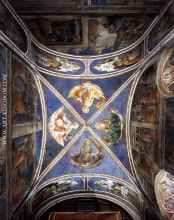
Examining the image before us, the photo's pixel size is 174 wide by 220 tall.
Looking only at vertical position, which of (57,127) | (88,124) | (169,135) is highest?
(88,124)

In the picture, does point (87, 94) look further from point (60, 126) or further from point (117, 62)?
point (117, 62)

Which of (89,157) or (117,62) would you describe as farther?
(89,157)

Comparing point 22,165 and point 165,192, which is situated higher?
point 22,165

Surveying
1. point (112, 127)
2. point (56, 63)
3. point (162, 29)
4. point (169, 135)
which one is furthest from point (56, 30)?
point (112, 127)

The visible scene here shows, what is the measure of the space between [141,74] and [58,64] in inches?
155

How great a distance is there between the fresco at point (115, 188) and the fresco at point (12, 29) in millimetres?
7522

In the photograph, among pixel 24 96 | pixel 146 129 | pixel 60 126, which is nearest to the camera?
pixel 24 96

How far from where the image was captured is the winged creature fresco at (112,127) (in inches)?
504

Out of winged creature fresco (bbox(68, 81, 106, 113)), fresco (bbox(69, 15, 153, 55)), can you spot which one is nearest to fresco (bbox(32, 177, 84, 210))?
winged creature fresco (bbox(68, 81, 106, 113))

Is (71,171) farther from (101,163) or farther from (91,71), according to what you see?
(91,71)

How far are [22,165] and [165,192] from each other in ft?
18.8

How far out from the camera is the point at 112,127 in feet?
42.4

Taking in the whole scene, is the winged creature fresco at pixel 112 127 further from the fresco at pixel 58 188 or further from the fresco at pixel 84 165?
the fresco at pixel 58 188

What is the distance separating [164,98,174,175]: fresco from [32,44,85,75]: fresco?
16.5 ft
